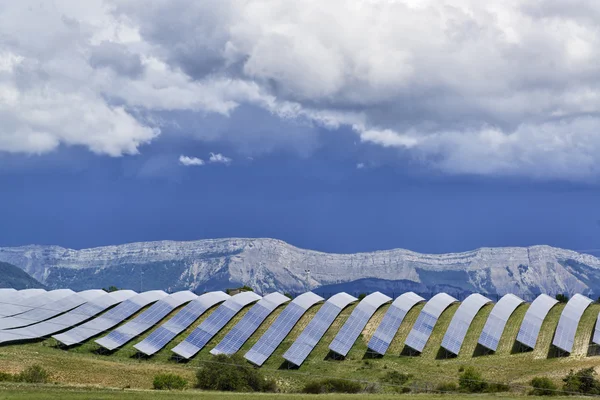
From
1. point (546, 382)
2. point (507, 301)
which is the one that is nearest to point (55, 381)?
point (546, 382)

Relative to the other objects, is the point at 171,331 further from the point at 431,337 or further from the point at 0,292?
the point at 0,292

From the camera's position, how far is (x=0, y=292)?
406ft

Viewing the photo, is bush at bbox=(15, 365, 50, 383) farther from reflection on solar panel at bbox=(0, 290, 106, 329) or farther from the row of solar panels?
reflection on solar panel at bbox=(0, 290, 106, 329)

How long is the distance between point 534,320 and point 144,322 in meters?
54.9

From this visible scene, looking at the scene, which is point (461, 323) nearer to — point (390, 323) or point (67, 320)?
point (390, 323)

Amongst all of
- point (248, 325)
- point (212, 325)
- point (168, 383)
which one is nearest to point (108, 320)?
point (212, 325)

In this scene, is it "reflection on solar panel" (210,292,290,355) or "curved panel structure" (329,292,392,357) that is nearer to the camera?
"curved panel structure" (329,292,392,357)

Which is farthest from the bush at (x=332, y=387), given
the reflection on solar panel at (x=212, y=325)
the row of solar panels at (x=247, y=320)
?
the reflection on solar panel at (x=212, y=325)

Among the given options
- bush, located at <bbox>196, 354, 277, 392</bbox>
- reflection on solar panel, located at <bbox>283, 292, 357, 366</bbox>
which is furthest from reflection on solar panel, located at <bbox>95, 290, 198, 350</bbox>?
reflection on solar panel, located at <bbox>283, 292, 357, 366</bbox>

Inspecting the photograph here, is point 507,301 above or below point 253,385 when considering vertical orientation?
above

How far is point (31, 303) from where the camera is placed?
112 metres

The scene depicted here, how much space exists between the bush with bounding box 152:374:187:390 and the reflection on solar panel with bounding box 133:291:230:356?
19.6m

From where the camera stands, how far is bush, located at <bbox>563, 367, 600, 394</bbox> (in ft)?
226

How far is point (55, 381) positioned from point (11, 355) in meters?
14.0
